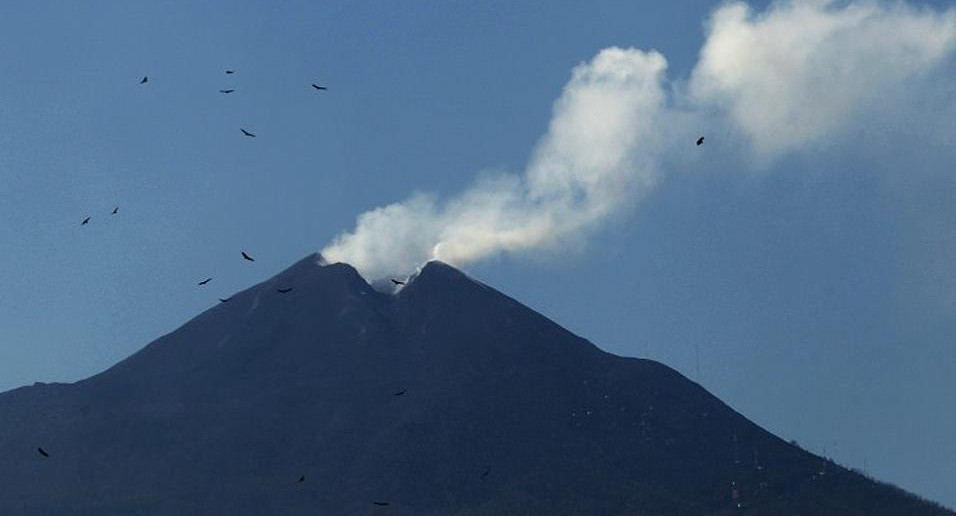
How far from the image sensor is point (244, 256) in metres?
139

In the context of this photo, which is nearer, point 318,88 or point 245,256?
point 318,88

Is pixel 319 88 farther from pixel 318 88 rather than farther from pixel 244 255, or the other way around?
pixel 244 255

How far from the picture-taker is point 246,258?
13988 cm

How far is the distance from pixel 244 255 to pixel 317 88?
19388 millimetres

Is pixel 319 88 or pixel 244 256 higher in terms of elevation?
pixel 319 88

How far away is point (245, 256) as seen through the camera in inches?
5472

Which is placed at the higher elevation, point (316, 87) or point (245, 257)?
point (316, 87)

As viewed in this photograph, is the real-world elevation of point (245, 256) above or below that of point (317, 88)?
below

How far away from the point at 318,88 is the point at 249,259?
2100cm

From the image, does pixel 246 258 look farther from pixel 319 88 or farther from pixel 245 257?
pixel 319 88

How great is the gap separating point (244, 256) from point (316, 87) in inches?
768

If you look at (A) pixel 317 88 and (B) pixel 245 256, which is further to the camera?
(B) pixel 245 256

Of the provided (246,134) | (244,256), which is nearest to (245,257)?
(244,256)

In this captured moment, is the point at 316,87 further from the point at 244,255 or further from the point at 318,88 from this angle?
the point at 244,255
